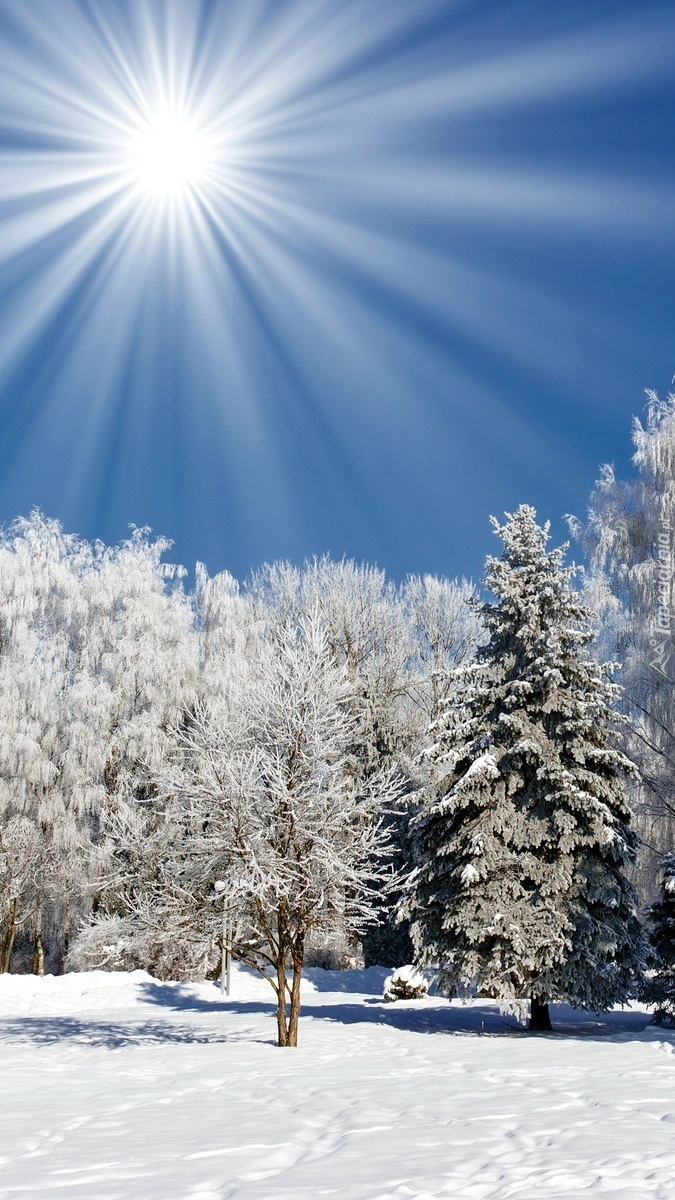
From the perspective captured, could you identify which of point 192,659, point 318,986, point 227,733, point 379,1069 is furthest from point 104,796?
point 379,1069

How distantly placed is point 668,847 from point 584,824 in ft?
18.2

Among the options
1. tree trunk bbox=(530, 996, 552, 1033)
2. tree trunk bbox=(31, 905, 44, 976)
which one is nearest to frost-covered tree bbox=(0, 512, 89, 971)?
tree trunk bbox=(31, 905, 44, 976)

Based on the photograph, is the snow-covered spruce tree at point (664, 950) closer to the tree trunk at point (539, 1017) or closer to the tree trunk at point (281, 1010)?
the tree trunk at point (539, 1017)

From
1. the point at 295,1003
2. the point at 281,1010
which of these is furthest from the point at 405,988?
the point at 295,1003

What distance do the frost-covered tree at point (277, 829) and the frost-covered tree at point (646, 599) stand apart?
314 inches

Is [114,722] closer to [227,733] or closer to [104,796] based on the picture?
[104,796]

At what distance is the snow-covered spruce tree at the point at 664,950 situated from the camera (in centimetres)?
1415

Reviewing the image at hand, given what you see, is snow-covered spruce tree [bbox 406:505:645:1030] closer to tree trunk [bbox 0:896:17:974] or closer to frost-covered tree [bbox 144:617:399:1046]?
frost-covered tree [bbox 144:617:399:1046]

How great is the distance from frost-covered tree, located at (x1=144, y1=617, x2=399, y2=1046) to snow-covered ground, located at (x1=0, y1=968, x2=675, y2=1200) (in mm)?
1592

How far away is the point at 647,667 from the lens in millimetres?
19172

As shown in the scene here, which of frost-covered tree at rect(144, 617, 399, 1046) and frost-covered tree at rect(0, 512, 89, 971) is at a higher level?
frost-covered tree at rect(0, 512, 89, 971)

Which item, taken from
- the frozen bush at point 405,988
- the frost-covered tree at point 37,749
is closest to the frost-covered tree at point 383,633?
the frost-covered tree at point 37,749

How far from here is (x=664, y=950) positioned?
1436 centimetres

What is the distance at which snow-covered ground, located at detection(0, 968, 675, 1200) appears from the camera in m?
5.04
